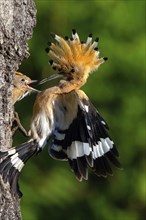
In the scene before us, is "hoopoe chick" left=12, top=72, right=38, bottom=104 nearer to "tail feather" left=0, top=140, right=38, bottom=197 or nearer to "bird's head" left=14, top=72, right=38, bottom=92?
"bird's head" left=14, top=72, right=38, bottom=92

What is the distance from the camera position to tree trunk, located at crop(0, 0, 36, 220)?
12.5ft

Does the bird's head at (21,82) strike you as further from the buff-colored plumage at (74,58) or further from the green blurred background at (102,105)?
the green blurred background at (102,105)

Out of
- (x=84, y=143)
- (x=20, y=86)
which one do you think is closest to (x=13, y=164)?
(x=84, y=143)

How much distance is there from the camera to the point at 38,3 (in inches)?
264

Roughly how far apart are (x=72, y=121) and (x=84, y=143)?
0.11m

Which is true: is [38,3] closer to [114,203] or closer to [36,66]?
[36,66]

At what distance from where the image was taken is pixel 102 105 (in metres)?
6.77

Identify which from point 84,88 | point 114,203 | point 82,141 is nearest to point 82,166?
point 82,141

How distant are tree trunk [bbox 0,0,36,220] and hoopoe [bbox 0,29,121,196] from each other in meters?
0.28

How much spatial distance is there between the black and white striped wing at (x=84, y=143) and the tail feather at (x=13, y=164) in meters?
0.16

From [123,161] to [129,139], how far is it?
18 centimetres

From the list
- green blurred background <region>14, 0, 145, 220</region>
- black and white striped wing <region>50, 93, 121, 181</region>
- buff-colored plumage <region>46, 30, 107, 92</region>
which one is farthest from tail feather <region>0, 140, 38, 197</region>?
green blurred background <region>14, 0, 145, 220</region>

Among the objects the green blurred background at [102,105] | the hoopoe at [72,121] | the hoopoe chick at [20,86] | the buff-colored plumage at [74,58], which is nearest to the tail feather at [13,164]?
the hoopoe at [72,121]

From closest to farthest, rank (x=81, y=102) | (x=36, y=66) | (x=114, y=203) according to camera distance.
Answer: (x=81, y=102) → (x=36, y=66) → (x=114, y=203)
